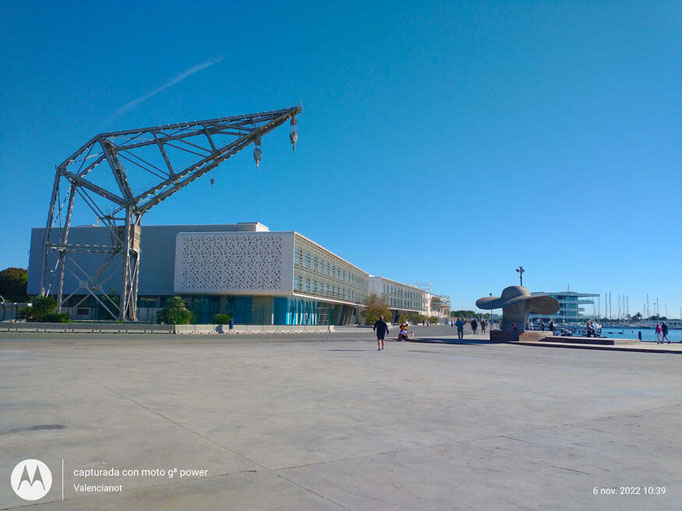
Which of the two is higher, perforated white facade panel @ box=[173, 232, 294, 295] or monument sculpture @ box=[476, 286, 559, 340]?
perforated white facade panel @ box=[173, 232, 294, 295]

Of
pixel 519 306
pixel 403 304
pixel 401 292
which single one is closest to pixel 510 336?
pixel 519 306

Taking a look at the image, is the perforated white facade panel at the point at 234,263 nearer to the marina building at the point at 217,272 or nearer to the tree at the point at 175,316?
the marina building at the point at 217,272

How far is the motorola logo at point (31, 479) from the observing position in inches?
161

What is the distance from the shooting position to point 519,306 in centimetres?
3425

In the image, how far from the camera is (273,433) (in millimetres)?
6184

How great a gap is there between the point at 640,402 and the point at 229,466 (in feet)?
25.8

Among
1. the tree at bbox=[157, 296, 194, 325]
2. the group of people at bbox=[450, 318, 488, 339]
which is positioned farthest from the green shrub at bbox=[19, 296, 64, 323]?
the group of people at bbox=[450, 318, 488, 339]

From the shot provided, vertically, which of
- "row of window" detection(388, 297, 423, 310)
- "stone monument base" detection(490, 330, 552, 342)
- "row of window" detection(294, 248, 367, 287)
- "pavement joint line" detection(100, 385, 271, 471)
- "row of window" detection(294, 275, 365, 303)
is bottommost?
"stone monument base" detection(490, 330, 552, 342)

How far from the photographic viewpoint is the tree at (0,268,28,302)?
283 feet

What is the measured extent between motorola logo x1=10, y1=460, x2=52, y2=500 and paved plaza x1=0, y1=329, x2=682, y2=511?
72 mm

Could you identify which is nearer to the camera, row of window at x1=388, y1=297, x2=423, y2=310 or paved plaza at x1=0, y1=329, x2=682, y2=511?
paved plaza at x1=0, y1=329, x2=682, y2=511

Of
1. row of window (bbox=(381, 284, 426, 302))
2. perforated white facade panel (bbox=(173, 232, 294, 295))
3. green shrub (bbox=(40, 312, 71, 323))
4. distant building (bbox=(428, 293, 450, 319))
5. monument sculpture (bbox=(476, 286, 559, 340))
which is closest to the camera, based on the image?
monument sculpture (bbox=(476, 286, 559, 340))

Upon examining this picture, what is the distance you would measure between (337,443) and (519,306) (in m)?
31.0

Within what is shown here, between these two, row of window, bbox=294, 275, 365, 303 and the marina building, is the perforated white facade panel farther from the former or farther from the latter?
row of window, bbox=294, 275, 365, 303
